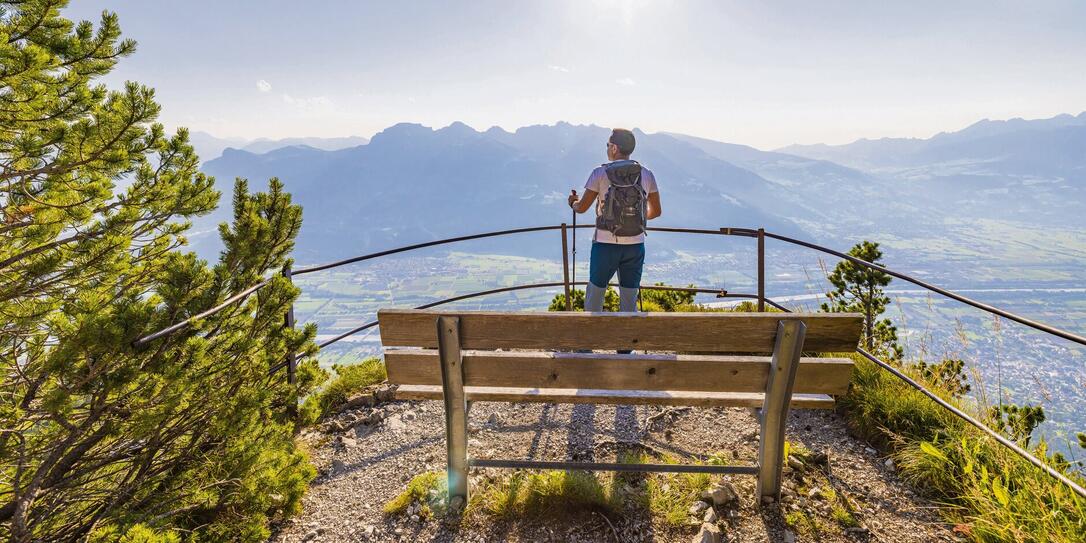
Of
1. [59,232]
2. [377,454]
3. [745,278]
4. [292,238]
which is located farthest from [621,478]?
[745,278]

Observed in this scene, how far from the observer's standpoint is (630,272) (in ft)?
13.3

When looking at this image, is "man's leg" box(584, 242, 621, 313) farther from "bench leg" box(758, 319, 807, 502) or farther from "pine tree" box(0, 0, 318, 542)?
"pine tree" box(0, 0, 318, 542)

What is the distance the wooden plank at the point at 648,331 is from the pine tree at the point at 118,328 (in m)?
1.35

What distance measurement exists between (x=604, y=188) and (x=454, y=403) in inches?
87.4

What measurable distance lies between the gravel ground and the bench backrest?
775 mm

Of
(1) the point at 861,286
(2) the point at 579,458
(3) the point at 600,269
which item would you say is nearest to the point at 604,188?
(3) the point at 600,269

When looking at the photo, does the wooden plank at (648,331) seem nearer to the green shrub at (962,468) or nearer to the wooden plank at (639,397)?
the wooden plank at (639,397)

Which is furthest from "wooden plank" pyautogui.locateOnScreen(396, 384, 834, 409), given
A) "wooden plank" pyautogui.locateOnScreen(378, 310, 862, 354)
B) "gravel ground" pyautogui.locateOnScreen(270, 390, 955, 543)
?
Result: "gravel ground" pyautogui.locateOnScreen(270, 390, 955, 543)

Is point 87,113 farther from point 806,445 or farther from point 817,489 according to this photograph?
point 806,445

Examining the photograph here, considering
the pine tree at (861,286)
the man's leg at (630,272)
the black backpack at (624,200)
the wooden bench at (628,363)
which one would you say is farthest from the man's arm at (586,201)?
the pine tree at (861,286)

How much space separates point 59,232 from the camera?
301 centimetres

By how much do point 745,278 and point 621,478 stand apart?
213646mm

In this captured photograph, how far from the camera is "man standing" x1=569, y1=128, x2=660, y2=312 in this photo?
3826mm

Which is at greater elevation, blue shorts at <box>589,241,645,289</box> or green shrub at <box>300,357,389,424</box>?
blue shorts at <box>589,241,645,289</box>
